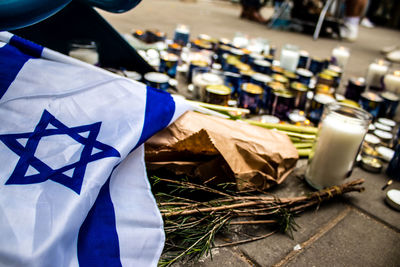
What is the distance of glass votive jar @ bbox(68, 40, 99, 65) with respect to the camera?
1.60 m

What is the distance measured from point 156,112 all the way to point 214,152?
262 millimetres

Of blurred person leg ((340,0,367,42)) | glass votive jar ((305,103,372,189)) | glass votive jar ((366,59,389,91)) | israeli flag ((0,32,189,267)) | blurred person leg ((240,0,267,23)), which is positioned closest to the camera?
israeli flag ((0,32,189,267))

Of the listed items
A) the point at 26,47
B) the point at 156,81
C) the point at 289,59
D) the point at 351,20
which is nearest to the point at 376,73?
the point at 289,59

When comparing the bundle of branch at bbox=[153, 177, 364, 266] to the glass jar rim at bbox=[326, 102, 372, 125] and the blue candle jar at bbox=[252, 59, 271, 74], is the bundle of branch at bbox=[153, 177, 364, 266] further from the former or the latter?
the blue candle jar at bbox=[252, 59, 271, 74]

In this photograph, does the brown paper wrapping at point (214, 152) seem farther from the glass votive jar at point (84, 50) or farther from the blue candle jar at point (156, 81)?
the glass votive jar at point (84, 50)

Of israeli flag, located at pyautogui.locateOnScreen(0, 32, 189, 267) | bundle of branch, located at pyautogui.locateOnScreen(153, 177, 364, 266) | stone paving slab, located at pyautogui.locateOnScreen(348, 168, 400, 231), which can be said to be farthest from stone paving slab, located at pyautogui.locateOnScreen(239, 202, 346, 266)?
israeli flag, located at pyautogui.locateOnScreen(0, 32, 189, 267)

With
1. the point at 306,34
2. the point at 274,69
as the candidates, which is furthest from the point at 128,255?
the point at 306,34

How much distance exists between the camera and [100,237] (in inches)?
30.3

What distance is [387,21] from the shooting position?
43.5 feet

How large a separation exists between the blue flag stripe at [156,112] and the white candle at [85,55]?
0.71 m

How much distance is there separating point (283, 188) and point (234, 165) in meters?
0.38

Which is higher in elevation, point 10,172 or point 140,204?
point 10,172

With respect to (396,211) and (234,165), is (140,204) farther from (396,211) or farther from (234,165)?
(396,211)

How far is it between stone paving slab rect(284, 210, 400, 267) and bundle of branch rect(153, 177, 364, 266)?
0.11 meters
